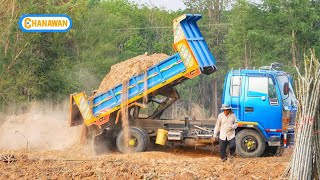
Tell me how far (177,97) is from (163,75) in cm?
122

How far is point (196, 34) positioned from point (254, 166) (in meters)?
4.93

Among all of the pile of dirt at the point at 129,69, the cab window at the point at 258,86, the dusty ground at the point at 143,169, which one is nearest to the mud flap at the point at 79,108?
the pile of dirt at the point at 129,69

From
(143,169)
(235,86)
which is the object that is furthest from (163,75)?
(143,169)

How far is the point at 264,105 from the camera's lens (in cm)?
1706

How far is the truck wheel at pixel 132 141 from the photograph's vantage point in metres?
18.0

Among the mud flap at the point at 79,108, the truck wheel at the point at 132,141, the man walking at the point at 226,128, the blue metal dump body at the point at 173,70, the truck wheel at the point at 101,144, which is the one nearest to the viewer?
the man walking at the point at 226,128

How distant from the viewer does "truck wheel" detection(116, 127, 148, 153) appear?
1805cm

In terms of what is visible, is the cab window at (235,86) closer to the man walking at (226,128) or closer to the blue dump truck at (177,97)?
the blue dump truck at (177,97)

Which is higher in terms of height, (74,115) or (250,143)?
(74,115)

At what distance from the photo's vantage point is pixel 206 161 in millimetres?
15711

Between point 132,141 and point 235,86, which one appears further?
point 132,141

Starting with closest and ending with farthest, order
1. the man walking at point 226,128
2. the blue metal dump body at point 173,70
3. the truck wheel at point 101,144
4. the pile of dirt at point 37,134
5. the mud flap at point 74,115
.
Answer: the man walking at point 226,128 < the blue metal dump body at point 173,70 < the truck wheel at point 101,144 < the mud flap at point 74,115 < the pile of dirt at point 37,134

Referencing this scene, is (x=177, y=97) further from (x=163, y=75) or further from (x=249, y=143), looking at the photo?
(x=249, y=143)

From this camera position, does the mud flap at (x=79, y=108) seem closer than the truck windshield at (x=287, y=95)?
No
